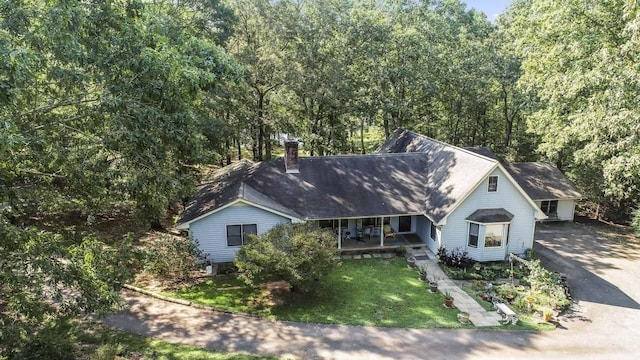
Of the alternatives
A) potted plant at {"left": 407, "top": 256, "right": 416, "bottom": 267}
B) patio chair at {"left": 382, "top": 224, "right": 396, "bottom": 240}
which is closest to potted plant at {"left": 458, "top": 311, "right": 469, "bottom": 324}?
potted plant at {"left": 407, "top": 256, "right": 416, "bottom": 267}

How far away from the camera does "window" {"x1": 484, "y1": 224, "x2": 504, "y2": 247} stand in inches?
824

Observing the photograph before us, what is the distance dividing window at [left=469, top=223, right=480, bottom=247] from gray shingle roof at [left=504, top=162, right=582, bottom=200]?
9.46 m

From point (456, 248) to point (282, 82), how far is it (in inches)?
736

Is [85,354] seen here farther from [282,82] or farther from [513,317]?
[282,82]

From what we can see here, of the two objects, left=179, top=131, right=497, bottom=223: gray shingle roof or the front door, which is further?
the front door

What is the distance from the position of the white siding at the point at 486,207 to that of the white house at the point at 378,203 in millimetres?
53

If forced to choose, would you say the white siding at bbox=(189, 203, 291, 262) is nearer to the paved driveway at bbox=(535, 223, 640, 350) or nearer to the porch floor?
the porch floor

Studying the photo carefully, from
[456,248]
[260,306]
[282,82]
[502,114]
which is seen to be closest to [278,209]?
[260,306]

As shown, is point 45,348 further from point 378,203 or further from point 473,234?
point 473,234

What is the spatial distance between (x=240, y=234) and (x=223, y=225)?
99 cm

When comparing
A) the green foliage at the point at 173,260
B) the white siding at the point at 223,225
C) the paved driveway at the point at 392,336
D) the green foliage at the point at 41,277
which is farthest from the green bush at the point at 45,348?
the white siding at the point at 223,225

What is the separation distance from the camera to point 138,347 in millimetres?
13703

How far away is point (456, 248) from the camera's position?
70.5 ft

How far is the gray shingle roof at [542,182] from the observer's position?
28.4 metres
